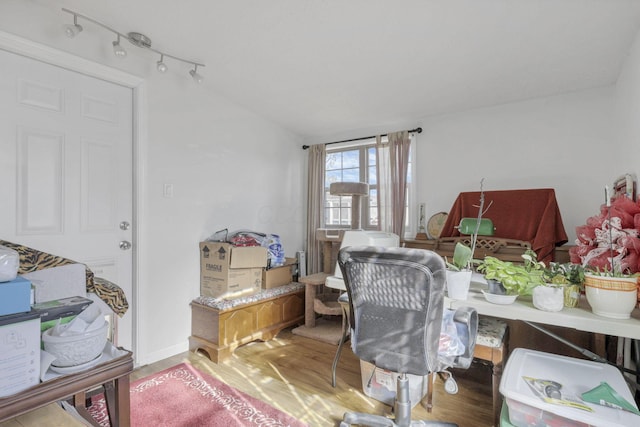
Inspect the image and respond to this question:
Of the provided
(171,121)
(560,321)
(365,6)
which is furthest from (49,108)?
(560,321)

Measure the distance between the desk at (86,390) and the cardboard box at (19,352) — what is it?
1.0 inches

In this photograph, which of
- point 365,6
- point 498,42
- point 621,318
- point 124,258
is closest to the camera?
point 621,318

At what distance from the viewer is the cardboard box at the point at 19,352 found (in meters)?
0.82

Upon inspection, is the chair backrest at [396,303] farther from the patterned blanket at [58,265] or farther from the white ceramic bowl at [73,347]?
the patterned blanket at [58,265]

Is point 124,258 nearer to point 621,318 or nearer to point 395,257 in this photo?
point 395,257

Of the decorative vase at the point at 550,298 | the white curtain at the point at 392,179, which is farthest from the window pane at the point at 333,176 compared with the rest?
the decorative vase at the point at 550,298

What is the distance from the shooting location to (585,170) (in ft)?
8.34

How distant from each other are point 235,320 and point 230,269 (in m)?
0.42

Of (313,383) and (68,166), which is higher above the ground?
(68,166)

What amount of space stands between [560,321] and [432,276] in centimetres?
52

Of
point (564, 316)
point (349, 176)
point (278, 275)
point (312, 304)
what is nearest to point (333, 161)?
point (349, 176)

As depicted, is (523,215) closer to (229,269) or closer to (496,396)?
(496,396)

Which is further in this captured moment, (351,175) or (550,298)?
(351,175)

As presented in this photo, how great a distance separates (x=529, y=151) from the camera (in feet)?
9.04
